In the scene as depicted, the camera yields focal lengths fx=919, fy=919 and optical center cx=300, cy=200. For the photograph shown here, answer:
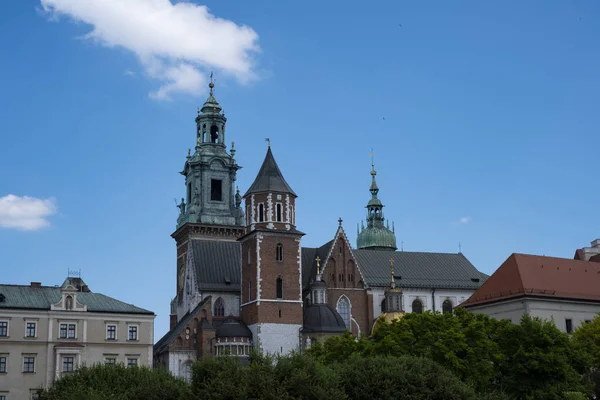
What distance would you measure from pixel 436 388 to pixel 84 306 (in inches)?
1621

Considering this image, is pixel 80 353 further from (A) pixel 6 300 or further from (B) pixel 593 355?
(B) pixel 593 355

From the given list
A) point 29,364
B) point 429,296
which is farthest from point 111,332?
point 429,296

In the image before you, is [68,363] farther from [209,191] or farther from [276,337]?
[209,191]

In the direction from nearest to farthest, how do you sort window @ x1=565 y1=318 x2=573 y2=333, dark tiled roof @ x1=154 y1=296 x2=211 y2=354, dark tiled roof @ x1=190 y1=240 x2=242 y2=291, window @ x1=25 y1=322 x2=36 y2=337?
window @ x1=25 y1=322 x2=36 y2=337, window @ x1=565 y1=318 x2=573 y2=333, dark tiled roof @ x1=154 y1=296 x2=211 y2=354, dark tiled roof @ x1=190 y1=240 x2=242 y2=291

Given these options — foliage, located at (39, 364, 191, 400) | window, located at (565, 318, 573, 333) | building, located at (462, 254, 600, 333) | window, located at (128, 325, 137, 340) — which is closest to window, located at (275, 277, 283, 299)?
window, located at (128, 325, 137, 340)

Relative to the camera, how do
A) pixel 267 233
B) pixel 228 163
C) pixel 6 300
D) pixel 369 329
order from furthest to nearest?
pixel 228 163 → pixel 369 329 → pixel 267 233 → pixel 6 300

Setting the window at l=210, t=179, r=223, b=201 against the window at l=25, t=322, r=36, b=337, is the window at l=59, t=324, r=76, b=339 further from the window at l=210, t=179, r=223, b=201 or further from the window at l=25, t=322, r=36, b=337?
the window at l=210, t=179, r=223, b=201

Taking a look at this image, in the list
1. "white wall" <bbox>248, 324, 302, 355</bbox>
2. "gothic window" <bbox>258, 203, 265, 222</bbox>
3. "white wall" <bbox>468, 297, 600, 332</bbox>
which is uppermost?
"gothic window" <bbox>258, 203, 265, 222</bbox>

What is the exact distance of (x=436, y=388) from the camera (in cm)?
5028

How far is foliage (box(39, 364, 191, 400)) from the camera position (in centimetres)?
5428

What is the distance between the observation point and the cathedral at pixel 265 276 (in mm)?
91812

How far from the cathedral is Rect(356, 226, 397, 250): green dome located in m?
16.6

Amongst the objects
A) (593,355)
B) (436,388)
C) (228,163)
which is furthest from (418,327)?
(228,163)

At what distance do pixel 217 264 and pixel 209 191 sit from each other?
68.8ft
